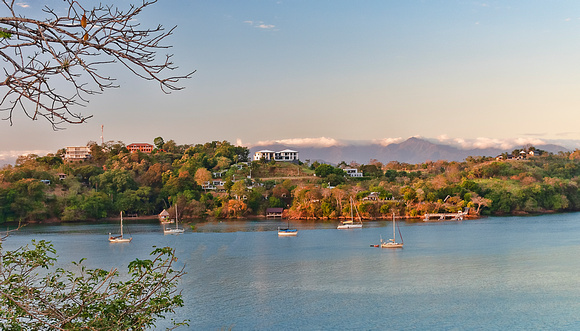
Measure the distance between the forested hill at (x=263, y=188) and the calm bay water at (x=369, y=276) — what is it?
375 inches

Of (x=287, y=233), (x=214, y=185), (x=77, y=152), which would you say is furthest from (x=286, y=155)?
(x=287, y=233)

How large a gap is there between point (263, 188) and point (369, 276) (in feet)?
105

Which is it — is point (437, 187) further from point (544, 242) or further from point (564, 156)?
point (564, 156)

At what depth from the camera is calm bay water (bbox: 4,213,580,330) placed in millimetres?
14055

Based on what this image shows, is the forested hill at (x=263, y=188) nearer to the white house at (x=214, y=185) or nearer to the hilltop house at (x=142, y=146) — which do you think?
the white house at (x=214, y=185)

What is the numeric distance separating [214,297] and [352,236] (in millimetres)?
16372

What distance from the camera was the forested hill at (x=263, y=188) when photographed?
44062 mm

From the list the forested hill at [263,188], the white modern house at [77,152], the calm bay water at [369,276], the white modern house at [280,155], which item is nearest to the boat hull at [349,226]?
the calm bay water at [369,276]

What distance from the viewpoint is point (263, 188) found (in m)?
50.8

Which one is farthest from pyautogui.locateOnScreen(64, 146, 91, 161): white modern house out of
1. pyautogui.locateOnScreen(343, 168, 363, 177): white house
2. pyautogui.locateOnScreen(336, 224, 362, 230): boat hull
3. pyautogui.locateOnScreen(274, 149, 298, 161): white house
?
pyautogui.locateOnScreen(336, 224, 362, 230): boat hull

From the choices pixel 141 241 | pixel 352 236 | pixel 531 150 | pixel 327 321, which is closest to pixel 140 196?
pixel 141 241

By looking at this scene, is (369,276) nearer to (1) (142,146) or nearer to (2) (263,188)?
(2) (263,188)

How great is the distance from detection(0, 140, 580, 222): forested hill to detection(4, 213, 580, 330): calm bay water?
9523mm

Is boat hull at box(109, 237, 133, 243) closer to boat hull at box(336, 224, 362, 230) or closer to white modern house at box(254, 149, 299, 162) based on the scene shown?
boat hull at box(336, 224, 362, 230)
